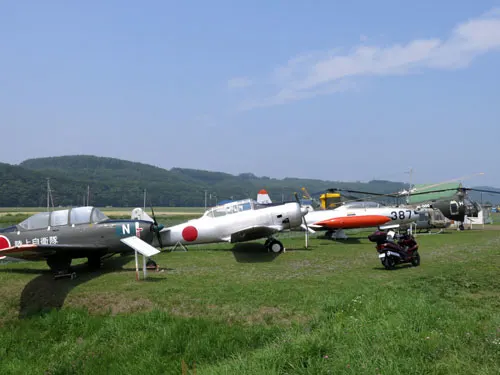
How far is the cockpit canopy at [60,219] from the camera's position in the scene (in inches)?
493

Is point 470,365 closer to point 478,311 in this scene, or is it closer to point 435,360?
point 435,360

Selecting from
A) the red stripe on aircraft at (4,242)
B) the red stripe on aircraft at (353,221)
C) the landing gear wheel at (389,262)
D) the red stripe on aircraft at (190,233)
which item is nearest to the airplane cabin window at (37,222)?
the red stripe on aircraft at (4,242)

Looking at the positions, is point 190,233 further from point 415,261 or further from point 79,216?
point 415,261

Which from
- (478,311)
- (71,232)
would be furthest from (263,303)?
(71,232)

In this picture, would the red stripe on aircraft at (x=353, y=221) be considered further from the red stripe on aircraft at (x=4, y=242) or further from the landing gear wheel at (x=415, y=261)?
the red stripe on aircraft at (x=4, y=242)

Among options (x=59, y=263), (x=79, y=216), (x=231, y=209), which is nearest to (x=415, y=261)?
(x=231, y=209)

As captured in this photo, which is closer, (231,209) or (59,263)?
(59,263)

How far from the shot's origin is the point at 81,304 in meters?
8.59

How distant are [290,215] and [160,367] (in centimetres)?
1148

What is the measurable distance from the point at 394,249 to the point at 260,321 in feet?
19.6

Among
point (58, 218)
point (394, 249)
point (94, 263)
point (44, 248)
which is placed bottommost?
point (94, 263)

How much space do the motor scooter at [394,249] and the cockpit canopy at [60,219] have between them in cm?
916

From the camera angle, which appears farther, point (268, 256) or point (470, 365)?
point (268, 256)

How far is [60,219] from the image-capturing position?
12586mm
